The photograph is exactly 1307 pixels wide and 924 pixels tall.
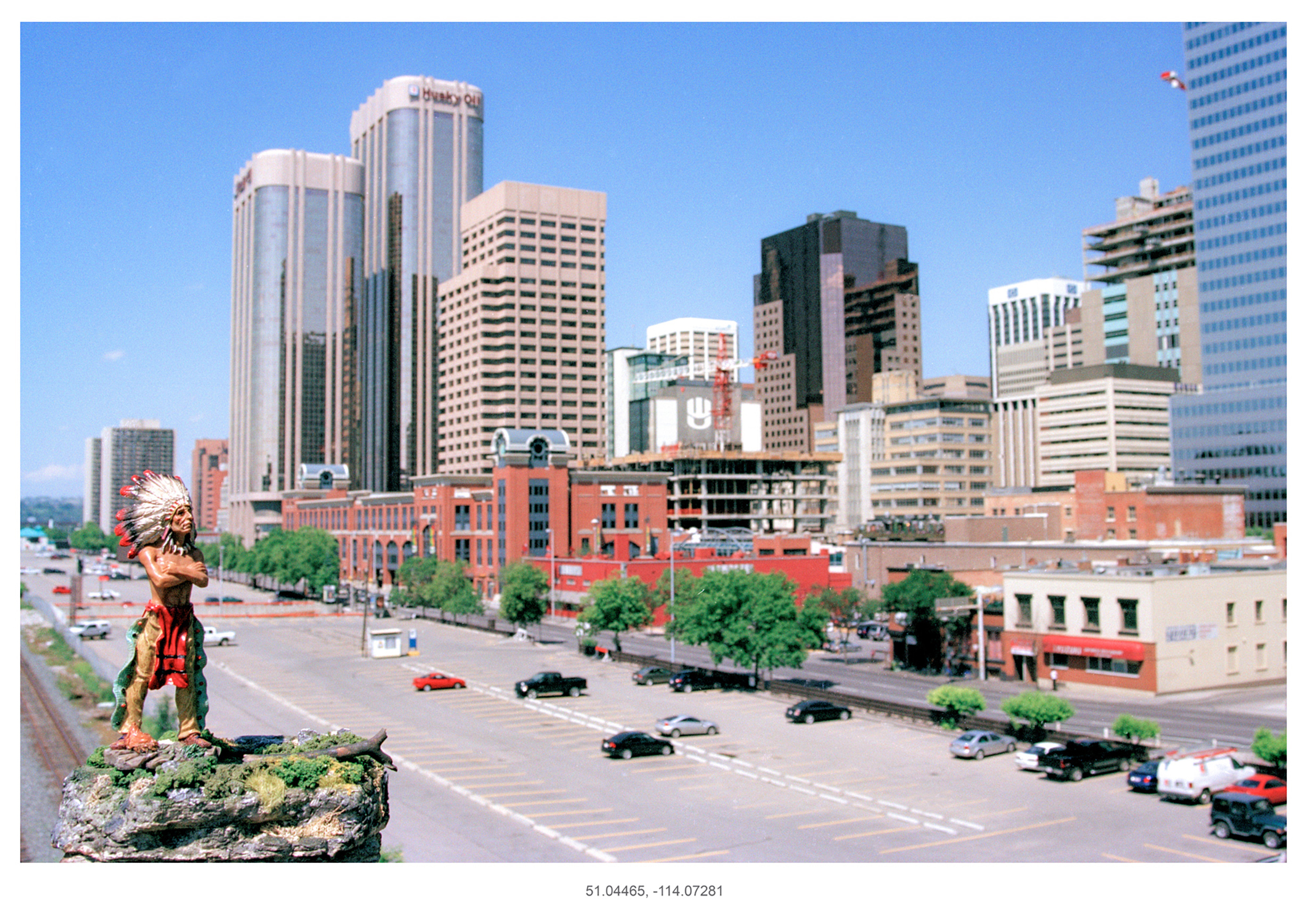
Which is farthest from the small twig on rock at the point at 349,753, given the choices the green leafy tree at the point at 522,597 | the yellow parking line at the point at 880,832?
the green leafy tree at the point at 522,597

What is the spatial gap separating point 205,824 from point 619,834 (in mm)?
15098

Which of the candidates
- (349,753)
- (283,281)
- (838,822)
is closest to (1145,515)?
(838,822)

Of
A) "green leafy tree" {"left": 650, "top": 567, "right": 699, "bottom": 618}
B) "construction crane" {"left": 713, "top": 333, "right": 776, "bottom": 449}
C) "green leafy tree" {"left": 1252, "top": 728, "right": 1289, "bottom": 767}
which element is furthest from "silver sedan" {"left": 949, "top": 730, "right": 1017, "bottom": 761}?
"construction crane" {"left": 713, "top": 333, "right": 776, "bottom": 449}

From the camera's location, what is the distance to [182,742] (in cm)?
1239

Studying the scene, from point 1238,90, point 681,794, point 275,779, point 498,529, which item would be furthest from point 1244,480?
point 275,779

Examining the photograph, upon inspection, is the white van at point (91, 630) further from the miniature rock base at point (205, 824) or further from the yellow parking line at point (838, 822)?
the miniature rock base at point (205, 824)

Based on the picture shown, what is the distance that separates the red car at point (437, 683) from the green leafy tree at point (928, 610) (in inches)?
971

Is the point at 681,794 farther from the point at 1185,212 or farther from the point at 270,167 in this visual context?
the point at 270,167

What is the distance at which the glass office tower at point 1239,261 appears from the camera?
91.8 m

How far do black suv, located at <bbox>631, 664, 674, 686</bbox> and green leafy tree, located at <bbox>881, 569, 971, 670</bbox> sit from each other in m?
14.0

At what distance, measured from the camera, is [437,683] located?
46.2m

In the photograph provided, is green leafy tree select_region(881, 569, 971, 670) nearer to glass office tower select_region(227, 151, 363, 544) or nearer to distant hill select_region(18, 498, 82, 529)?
distant hill select_region(18, 498, 82, 529)

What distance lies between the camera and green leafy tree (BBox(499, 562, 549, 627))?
224ft
